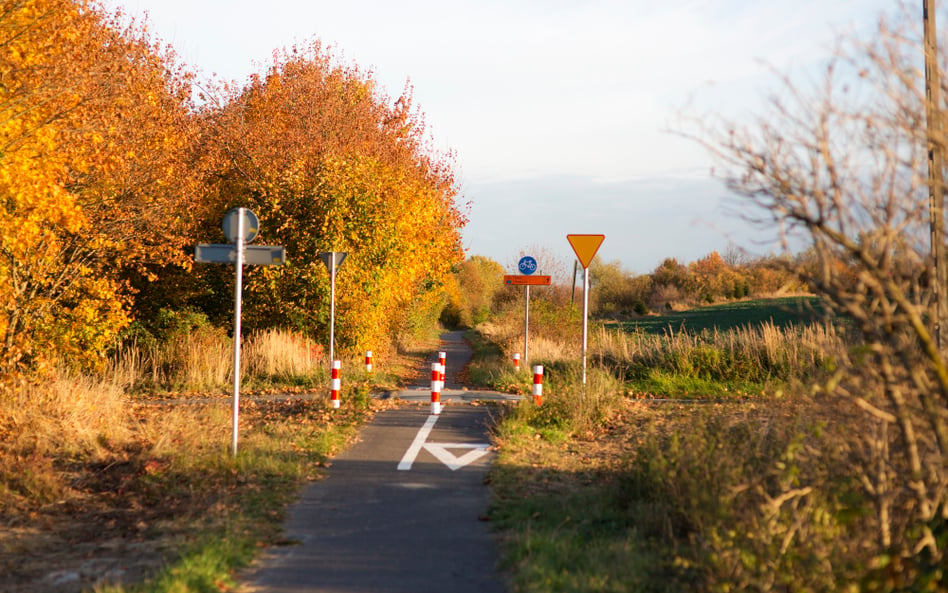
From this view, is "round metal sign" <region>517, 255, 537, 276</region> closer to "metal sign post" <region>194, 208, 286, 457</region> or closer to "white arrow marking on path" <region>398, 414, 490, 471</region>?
"white arrow marking on path" <region>398, 414, 490, 471</region>

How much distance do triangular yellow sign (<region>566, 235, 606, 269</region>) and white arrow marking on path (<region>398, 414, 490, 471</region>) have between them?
5.56 m

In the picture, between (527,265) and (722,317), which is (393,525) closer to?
(527,265)

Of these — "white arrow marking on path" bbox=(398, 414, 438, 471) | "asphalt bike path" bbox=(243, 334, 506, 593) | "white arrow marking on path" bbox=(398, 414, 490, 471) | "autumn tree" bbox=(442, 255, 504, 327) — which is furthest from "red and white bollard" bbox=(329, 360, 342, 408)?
"autumn tree" bbox=(442, 255, 504, 327)

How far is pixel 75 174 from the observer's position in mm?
17578

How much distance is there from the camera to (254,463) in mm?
10336

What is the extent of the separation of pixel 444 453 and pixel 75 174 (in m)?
10.8

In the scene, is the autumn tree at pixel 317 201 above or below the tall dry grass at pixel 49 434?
above

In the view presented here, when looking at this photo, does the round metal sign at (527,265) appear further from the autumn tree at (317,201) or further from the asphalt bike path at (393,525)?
the asphalt bike path at (393,525)

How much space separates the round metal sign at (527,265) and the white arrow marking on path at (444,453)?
11737 mm

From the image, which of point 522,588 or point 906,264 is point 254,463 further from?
point 906,264

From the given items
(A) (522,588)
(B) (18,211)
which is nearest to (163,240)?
(B) (18,211)

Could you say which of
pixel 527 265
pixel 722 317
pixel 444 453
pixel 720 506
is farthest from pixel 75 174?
pixel 722 317

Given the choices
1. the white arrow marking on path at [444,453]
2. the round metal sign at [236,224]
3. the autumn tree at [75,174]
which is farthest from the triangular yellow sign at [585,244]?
the autumn tree at [75,174]

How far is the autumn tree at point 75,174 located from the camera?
1352 centimetres
